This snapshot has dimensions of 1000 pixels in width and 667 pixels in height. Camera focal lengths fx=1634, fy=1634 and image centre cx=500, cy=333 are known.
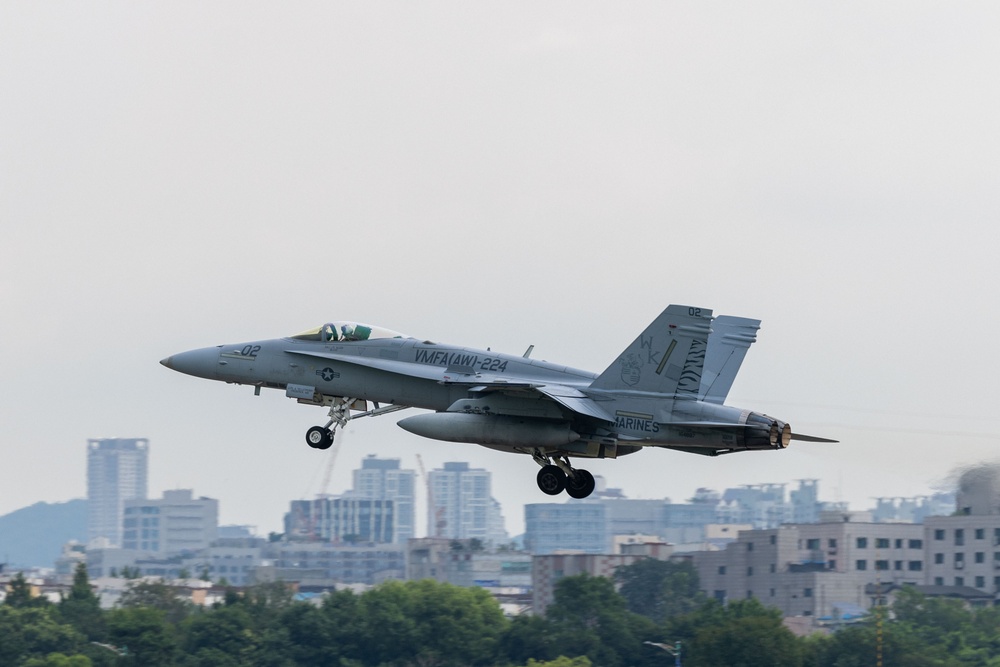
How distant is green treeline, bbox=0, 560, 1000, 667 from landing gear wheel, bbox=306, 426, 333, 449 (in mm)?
53136

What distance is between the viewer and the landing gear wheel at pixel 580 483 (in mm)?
35188

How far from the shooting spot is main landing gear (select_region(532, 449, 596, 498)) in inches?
1387

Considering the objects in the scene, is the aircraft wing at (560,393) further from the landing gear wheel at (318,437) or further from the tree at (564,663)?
the tree at (564,663)

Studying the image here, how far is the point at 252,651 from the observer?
319ft

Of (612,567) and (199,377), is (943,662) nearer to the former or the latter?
(612,567)

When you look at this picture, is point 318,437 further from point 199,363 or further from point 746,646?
point 746,646

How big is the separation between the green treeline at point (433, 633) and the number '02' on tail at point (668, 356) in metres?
55.0

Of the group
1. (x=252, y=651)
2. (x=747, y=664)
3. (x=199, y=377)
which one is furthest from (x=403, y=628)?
(x=199, y=377)

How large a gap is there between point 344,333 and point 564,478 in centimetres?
590

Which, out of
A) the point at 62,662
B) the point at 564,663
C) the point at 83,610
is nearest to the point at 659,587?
the point at 564,663

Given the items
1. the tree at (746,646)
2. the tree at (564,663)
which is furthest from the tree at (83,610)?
the tree at (746,646)

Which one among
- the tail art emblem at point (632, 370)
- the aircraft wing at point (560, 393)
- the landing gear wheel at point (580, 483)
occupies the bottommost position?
the landing gear wheel at point (580, 483)

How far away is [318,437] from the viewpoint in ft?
118

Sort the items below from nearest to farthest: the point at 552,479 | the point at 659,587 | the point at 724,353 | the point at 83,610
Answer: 1. the point at 724,353
2. the point at 552,479
3. the point at 83,610
4. the point at 659,587
